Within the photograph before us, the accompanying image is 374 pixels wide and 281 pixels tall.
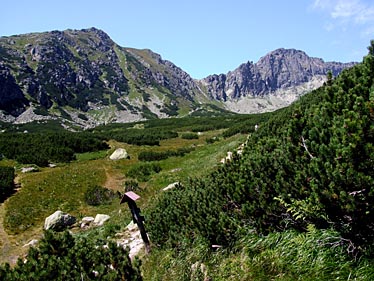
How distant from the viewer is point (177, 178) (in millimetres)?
23500

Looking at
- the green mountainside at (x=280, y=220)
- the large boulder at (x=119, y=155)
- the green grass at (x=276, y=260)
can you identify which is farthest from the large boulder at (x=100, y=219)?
the large boulder at (x=119, y=155)

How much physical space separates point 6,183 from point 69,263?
19.5 m

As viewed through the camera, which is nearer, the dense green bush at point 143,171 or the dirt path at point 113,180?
the dirt path at point 113,180

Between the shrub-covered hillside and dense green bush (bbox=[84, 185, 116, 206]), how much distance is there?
12496 mm

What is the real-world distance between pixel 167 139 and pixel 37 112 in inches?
4664

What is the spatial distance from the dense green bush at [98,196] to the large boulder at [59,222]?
327 centimetres

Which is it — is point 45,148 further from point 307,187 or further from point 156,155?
point 307,187

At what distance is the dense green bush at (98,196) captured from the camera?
72.2 ft

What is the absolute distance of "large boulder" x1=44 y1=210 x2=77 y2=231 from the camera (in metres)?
17.9

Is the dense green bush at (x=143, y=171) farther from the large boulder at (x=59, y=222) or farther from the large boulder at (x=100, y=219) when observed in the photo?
the large boulder at (x=59, y=222)

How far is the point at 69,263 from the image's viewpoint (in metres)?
6.69

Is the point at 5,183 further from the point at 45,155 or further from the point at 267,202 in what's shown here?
the point at 267,202

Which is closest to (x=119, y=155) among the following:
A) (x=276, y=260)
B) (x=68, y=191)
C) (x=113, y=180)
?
(x=113, y=180)

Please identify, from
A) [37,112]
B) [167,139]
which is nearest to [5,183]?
[167,139]
